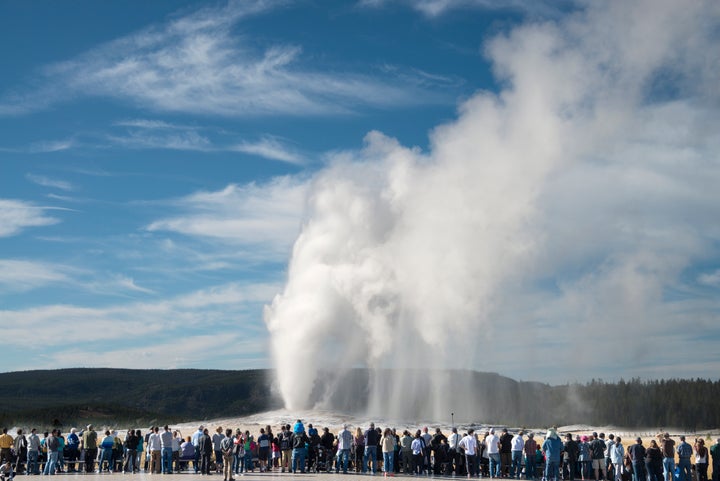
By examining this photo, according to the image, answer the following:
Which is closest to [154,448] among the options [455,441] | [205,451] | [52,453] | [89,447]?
[205,451]

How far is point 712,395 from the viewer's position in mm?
90062

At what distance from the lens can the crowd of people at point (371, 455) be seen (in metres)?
28.6

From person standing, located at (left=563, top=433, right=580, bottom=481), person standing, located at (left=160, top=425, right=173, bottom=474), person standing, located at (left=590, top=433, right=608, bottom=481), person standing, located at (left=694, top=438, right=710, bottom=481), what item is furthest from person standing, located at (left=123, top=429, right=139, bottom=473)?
person standing, located at (left=694, top=438, right=710, bottom=481)

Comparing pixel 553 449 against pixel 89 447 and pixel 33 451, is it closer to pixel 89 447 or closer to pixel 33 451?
pixel 89 447

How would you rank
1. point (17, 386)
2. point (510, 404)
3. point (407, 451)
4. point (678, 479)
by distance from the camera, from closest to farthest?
1. point (678, 479)
2. point (407, 451)
3. point (510, 404)
4. point (17, 386)

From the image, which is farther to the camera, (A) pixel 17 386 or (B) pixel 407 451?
(A) pixel 17 386

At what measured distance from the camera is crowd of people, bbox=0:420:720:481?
28.6 meters

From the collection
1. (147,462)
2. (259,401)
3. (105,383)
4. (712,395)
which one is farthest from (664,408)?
(105,383)

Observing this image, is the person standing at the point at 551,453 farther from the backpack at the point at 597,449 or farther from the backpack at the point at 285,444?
the backpack at the point at 285,444

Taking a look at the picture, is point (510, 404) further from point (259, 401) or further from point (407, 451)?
point (407, 451)

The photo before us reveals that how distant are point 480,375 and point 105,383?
8045cm

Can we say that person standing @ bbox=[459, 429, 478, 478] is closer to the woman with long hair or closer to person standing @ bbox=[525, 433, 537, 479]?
person standing @ bbox=[525, 433, 537, 479]

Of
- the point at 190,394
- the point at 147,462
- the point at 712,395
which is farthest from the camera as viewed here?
the point at 190,394

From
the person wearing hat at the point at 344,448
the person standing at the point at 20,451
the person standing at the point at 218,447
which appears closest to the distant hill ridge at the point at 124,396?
the person standing at the point at 20,451
